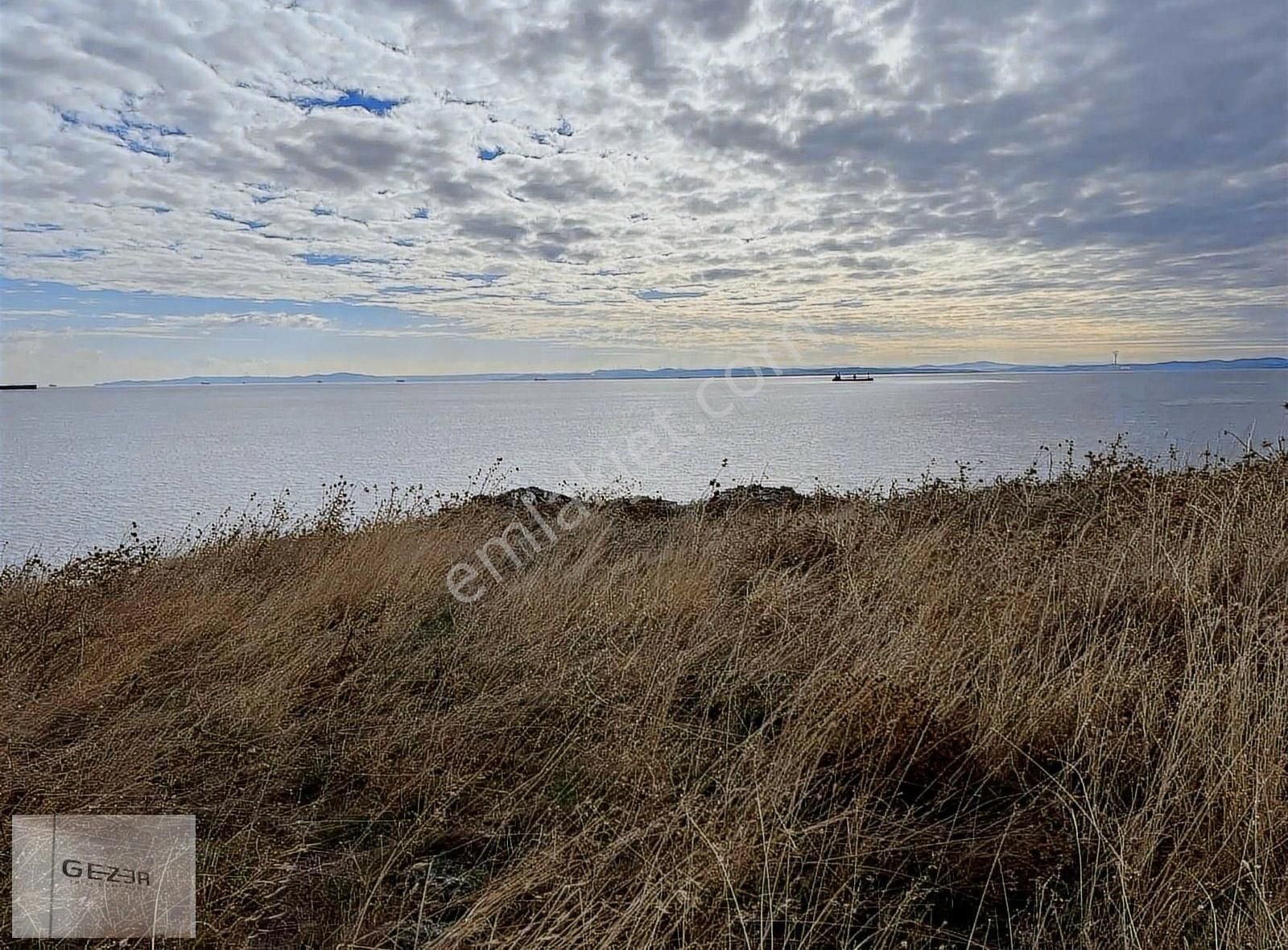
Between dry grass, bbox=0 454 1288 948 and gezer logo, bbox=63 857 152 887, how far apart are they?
0.83ft

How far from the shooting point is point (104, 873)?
3.21m

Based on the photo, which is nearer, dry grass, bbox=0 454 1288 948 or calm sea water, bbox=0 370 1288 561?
dry grass, bbox=0 454 1288 948

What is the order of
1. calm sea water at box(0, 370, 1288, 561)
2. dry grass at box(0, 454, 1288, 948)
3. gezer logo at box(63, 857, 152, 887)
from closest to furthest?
dry grass at box(0, 454, 1288, 948) → gezer logo at box(63, 857, 152, 887) → calm sea water at box(0, 370, 1288, 561)

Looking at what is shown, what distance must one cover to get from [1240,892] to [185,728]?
508 centimetres

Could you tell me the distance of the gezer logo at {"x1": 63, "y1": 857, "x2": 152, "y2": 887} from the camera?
3139 mm

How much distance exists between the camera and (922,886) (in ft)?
10.1

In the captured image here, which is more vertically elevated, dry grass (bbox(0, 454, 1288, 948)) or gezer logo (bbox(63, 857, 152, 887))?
dry grass (bbox(0, 454, 1288, 948))

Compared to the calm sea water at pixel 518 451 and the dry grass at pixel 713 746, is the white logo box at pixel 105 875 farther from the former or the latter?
the calm sea water at pixel 518 451

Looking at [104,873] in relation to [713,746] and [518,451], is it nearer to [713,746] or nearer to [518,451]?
[713,746]

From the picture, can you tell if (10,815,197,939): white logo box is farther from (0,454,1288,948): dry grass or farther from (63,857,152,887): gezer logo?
(0,454,1288,948): dry grass

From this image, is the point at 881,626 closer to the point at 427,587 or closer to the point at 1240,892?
the point at 1240,892

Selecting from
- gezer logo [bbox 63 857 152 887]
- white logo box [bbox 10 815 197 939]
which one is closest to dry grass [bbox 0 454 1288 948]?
white logo box [bbox 10 815 197 939]

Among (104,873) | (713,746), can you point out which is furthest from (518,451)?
(104,873)

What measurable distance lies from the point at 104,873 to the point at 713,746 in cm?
276
